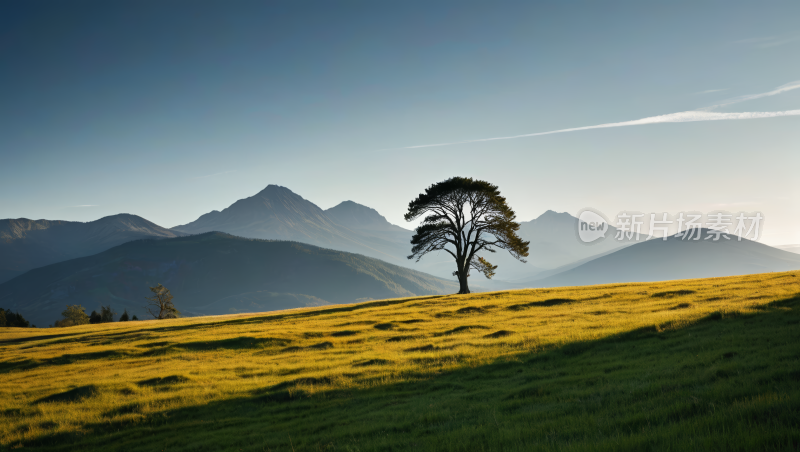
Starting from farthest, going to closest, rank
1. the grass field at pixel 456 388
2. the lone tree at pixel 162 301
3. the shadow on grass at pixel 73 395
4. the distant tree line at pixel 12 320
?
1. the distant tree line at pixel 12 320
2. the lone tree at pixel 162 301
3. the shadow on grass at pixel 73 395
4. the grass field at pixel 456 388

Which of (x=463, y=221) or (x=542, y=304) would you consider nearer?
(x=542, y=304)

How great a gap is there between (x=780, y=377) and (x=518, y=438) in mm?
6034

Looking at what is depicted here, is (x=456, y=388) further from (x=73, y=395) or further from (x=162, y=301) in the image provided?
(x=162, y=301)

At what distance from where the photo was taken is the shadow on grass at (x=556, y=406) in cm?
665

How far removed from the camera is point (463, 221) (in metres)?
Result: 53.8

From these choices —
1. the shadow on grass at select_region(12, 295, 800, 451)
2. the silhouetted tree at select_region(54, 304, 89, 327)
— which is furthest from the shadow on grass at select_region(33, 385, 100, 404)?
the silhouetted tree at select_region(54, 304, 89, 327)

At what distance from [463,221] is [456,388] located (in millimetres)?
40684

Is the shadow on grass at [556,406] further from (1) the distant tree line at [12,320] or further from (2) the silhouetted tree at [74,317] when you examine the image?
(1) the distant tree line at [12,320]

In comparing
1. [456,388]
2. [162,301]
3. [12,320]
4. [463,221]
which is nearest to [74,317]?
[162,301]

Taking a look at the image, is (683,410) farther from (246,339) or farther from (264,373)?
(246,339)

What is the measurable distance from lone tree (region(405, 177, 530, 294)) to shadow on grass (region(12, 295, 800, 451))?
31.7m

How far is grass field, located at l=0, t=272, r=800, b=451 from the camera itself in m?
7.39

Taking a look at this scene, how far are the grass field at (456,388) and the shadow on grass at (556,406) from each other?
49mm

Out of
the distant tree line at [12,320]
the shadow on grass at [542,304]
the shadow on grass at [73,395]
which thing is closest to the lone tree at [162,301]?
the distant tree line at [12,320]
